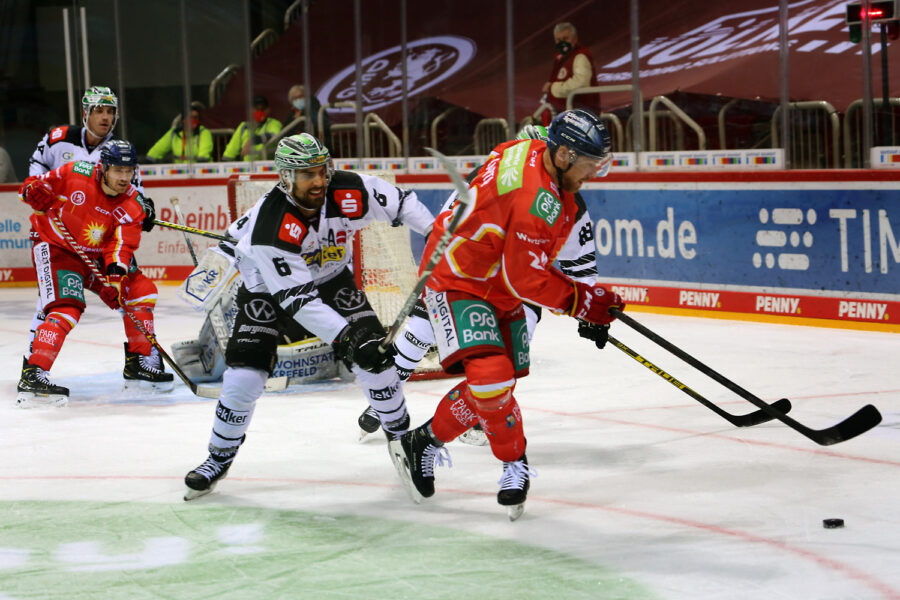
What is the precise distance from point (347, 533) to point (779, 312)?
4.70 m

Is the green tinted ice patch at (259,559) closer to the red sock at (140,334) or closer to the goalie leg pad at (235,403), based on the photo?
the goalie leg pad at (235,403)

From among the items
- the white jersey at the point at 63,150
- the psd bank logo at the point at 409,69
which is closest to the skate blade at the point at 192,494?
the white jersey at the point at 63,150

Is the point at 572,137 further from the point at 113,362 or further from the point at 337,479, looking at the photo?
the point at 113,362

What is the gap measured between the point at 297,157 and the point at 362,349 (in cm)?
67

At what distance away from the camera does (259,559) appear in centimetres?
358

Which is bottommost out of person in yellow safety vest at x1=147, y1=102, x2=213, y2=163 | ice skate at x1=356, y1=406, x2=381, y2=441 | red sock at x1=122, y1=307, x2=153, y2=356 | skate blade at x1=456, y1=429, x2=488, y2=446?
skate blade at x1=456, y1=429, x2=488, y2=446

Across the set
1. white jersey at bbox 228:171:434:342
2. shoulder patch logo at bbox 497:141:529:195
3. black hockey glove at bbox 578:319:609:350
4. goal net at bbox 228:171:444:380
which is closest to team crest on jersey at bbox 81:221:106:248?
goal net at bbox 228:171:444:380

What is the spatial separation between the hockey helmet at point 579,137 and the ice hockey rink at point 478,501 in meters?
1.14

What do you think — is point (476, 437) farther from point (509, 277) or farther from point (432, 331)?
point (509, 277)

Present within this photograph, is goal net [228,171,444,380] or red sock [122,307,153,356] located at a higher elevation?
goal net [228,171,444,380]

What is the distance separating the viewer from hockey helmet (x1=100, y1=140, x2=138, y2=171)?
242 inches

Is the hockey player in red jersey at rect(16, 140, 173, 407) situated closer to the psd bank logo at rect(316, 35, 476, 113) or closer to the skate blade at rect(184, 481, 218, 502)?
the skate blade at rect(184, 481, 218, 502)

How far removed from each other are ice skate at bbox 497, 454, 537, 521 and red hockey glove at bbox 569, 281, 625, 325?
506mm

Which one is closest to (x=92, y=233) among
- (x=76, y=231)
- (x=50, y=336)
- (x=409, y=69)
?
(x=76, y=231)
